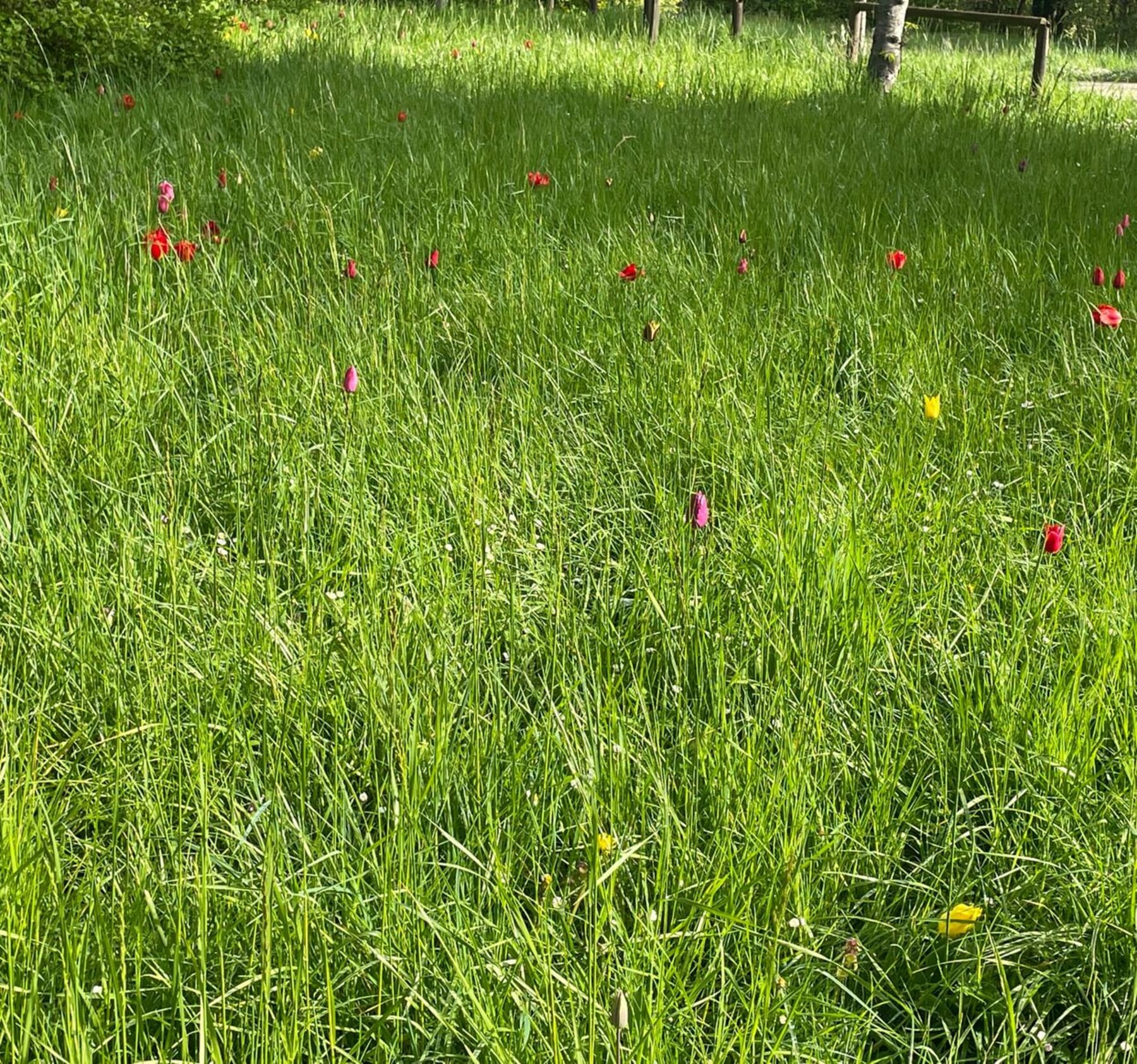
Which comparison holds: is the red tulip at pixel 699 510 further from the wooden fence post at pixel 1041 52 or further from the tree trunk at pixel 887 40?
the wooden fence post at pixel 1041 52

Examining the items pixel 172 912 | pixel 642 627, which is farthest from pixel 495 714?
pixel 172 912

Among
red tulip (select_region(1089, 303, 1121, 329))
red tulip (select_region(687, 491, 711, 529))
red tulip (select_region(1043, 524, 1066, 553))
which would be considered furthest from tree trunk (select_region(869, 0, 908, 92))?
red tulip (select_region(687, 491, 711, 529))

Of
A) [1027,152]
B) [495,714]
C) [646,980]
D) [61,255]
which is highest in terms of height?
[1027,152]

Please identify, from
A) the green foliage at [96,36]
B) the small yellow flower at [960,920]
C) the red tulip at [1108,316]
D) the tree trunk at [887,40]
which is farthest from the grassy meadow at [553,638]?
the tree trunk at [887,40]

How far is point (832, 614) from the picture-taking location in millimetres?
1728

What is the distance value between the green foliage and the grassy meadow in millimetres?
2064

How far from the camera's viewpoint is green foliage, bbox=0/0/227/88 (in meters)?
5.21

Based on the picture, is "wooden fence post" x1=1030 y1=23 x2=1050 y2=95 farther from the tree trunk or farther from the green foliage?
the green foliage

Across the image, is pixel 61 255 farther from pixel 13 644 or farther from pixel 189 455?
pixel 13 644

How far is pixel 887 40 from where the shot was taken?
773 centimetres

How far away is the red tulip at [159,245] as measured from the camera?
7.98 ft

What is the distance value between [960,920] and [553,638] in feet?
2.29

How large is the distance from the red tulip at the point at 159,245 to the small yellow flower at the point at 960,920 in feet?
6.60

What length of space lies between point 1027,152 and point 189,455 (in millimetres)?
4577
